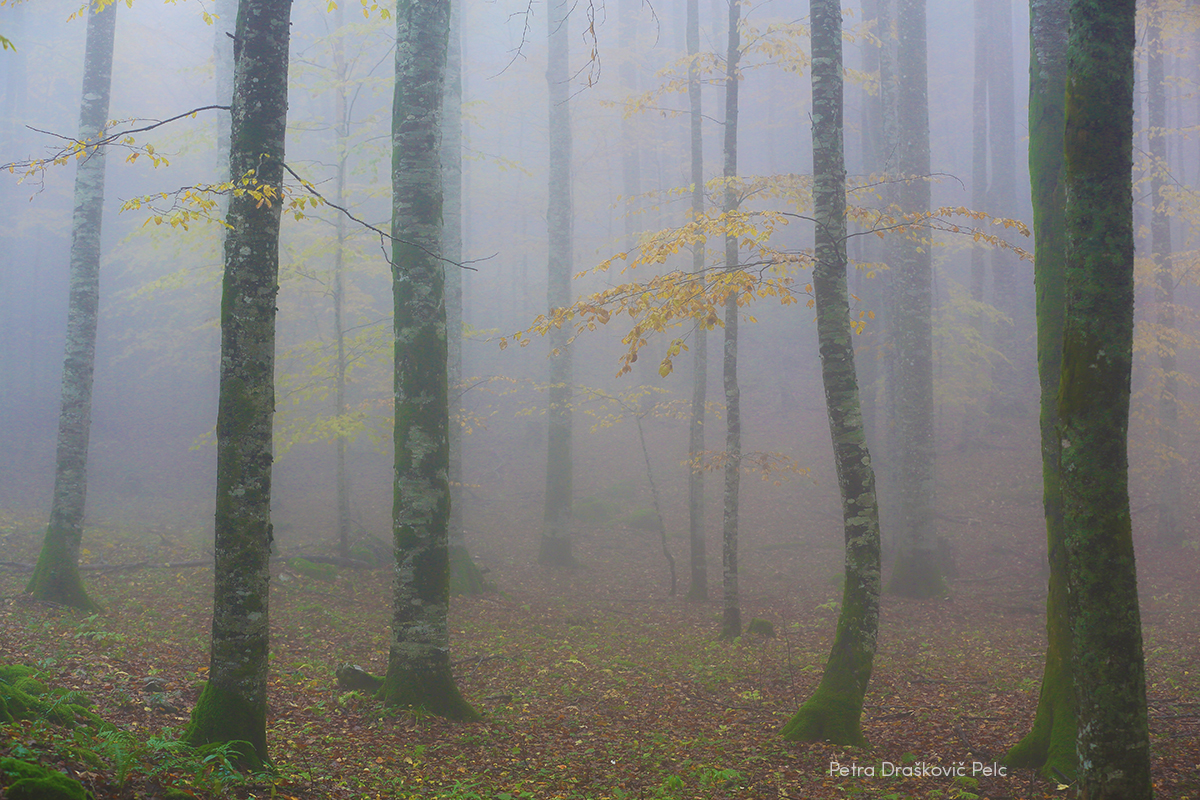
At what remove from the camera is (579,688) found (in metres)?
7.47

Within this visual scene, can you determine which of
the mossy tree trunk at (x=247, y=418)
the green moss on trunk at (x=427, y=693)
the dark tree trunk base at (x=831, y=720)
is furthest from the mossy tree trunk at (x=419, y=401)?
the dark tree trunk base at (x=831, y=720)

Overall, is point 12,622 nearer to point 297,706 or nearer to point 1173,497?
point 297,706

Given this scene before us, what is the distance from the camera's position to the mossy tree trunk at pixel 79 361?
341 inches

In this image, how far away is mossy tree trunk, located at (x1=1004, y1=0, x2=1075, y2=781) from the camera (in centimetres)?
497

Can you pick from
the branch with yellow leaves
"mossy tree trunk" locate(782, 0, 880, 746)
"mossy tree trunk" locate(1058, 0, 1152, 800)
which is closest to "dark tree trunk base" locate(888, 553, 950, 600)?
the branch with yellow leaves

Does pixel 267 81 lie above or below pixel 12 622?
above

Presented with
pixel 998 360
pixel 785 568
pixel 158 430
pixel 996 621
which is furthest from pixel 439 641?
pixel 158 430

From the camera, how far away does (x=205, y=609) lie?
923 centimetres

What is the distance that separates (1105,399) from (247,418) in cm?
476

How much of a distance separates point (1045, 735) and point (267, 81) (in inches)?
282

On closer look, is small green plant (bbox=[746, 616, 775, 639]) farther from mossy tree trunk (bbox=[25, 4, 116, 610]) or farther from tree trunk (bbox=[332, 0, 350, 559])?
mossy tree trunk (bbox=[25, 4, 116, 610])

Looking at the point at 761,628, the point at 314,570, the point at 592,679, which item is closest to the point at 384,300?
Answer: the point at 314,570

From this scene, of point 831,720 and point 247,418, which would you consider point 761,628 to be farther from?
point 247,418

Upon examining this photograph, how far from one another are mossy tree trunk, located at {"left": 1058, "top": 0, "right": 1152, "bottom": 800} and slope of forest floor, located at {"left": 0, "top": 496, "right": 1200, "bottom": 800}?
1.77 m
